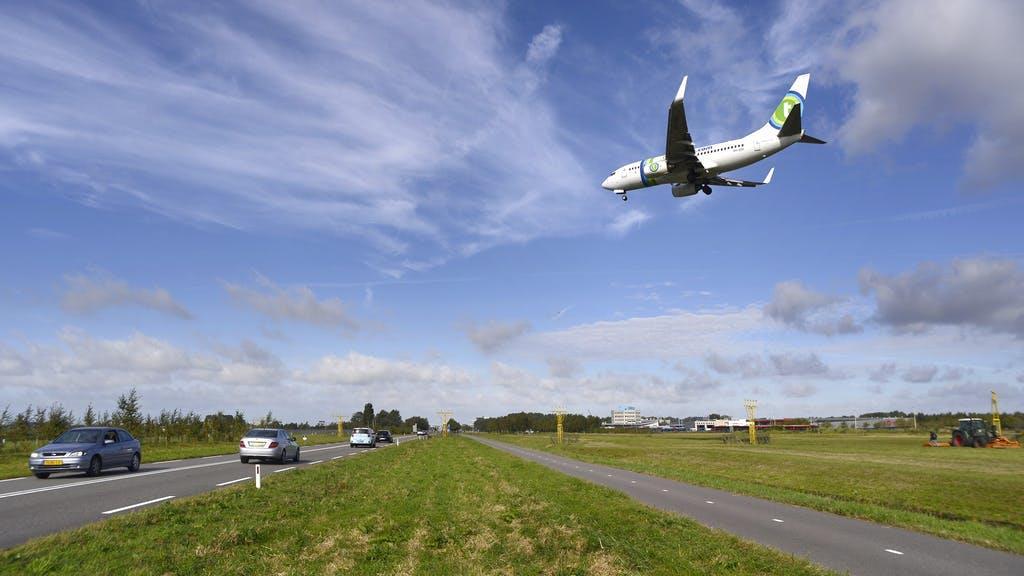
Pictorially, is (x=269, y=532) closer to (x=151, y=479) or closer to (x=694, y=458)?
(x=151, y=479)

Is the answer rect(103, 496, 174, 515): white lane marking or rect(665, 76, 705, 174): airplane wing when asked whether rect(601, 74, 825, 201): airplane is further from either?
rect(103, 496, 174, 515): white lane marking

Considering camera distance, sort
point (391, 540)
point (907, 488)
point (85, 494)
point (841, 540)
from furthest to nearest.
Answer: point (907, 488) → point (85, 494) → point (841, 540) → point (391, 540)

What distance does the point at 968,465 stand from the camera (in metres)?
33.6

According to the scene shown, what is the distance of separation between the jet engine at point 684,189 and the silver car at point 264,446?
21412mm

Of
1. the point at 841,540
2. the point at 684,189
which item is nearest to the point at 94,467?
the point at 841,540

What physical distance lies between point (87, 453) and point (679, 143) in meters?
23.2

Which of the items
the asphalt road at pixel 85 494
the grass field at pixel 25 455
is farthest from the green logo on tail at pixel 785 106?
the grass field at pixel 25 455

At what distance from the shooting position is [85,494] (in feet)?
54.4

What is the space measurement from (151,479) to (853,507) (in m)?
20.9

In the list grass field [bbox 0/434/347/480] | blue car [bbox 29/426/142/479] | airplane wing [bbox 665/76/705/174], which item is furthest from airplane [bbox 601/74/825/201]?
grass field [bbox 0/434/347/480]

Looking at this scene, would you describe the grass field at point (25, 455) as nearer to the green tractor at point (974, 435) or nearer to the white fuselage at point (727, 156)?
the white fuselage at point (727, 156)

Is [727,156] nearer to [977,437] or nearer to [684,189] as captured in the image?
[684,189]

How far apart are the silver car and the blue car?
5.32 meters

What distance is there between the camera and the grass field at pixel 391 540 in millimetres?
8750
